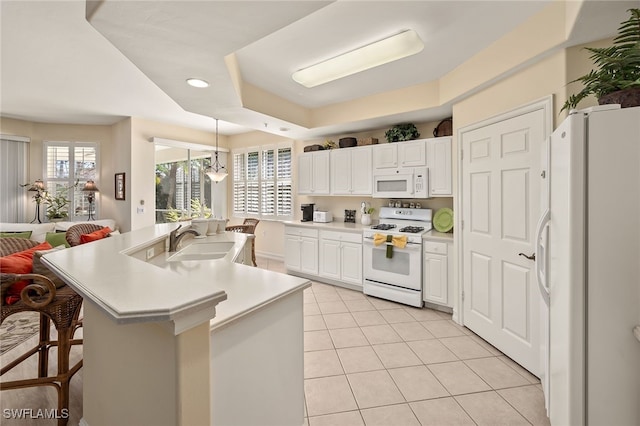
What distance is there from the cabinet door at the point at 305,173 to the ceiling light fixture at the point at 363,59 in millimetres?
1696

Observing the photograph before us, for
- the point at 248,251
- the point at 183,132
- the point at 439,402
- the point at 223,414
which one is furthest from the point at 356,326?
the point at 183,132

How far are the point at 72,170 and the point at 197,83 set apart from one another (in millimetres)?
4811

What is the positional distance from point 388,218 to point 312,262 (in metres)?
1.40

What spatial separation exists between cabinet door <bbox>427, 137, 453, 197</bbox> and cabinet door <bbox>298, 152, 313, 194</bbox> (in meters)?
2.02

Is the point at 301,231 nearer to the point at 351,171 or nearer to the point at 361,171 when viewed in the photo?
the point at 351,171

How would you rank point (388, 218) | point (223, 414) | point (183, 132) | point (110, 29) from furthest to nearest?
point (183, 132) < point (388, 218) < point (110, 29) < point (223, 414)

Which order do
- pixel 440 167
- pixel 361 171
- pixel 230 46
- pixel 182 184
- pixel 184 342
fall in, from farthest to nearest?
pixel 182 184, pixel 361 171, pixel 440 167, pixel 230 46, pixel 184 342

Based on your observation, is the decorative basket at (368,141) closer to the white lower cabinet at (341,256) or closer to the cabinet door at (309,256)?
the white lower cabinet at (341,256)

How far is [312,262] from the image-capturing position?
178 inches

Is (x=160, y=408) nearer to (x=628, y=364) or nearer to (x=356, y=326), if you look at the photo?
(x=628, y=364)

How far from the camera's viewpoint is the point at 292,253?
15.7 ft

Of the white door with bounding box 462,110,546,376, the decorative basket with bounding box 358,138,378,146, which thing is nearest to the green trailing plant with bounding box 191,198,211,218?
the decorative basket with bounding box 358,138,378,146

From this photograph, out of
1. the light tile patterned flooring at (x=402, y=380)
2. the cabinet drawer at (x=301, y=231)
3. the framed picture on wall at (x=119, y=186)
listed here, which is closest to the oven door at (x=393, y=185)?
the cabinet drawer at (x=301, y=231)

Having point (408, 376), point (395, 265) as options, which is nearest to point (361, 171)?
point (395, 265)
